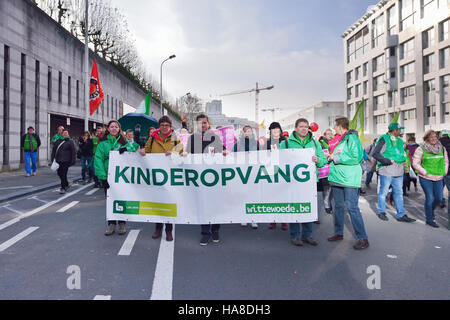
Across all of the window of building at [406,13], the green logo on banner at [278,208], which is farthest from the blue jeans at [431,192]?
the window of building at [406,13]

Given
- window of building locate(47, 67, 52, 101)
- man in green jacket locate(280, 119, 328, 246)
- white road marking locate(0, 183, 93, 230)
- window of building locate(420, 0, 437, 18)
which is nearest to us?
man in green jacket locate(280, 119, 328, 246)

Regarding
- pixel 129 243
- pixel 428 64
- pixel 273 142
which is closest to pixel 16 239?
pixel 129 243

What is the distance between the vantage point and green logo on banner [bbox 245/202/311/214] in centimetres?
488

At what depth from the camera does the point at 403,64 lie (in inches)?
1738

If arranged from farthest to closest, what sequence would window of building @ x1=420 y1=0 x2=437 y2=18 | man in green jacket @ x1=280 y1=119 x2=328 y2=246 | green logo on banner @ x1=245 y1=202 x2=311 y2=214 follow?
window of building @ x1=420 y1=0 x2=437 y2=18 → man in green jacket @ x1=280 y1=119 x2=328 y2=246 → green logo on banner @ x1=245 y1=202 x2=311 y2=214

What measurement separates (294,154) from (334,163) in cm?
61

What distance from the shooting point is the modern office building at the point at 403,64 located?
121ft

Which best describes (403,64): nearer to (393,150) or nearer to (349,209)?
(393,150)

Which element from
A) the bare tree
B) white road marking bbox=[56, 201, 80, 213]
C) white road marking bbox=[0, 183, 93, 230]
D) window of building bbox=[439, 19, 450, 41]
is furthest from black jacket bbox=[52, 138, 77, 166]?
the bare tree

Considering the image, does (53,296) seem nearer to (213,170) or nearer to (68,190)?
(213,170)

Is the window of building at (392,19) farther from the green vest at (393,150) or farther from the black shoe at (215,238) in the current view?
the black shoe at (215,238)

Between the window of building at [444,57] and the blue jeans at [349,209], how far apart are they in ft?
128

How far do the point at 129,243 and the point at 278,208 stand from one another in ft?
7.39

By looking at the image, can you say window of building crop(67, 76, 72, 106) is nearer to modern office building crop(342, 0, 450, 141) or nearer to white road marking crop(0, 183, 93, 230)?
white road marking crop(0, 183, 93, 230)
